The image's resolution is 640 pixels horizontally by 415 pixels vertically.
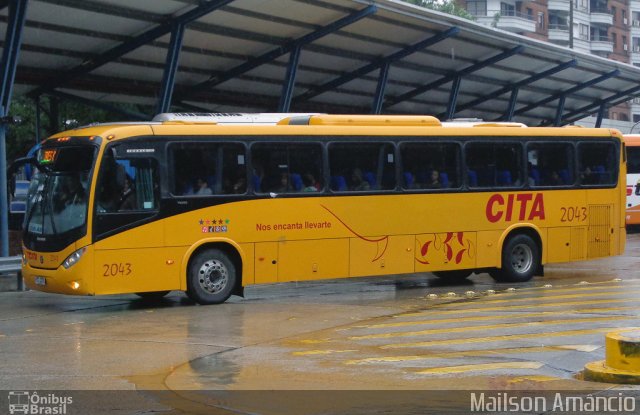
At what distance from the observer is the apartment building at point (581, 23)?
9325 centimetres

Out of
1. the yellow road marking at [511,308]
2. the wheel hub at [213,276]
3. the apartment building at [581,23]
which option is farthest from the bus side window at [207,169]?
the apartment building at [581,23]

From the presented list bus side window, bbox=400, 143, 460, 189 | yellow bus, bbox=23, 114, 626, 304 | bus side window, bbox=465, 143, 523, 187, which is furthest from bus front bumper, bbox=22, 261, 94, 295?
bus side window, bbox=465, 143, 523, 187

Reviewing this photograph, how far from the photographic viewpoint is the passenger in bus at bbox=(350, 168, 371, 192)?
63.9ft

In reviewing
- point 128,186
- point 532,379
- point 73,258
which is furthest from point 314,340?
point 128,186

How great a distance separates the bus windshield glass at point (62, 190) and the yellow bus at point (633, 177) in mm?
25776

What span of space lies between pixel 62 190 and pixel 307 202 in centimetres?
412

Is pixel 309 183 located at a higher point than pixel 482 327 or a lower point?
higher

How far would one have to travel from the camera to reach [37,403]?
29.9 ft

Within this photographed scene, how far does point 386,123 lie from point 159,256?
5.20 metres

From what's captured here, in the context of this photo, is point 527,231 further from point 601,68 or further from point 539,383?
point 601,68

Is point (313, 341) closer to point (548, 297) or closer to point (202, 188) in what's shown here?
point (202, 188)

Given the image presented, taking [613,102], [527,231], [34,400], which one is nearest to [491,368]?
[34,400]

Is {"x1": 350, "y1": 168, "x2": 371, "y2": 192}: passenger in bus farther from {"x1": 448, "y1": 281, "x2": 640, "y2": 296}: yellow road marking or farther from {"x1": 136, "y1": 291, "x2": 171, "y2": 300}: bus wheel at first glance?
{"x1": 136, "y1": 291, "x2": 171, "y2": 300}: bus wheel

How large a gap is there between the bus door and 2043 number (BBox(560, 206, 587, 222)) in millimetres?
8556
